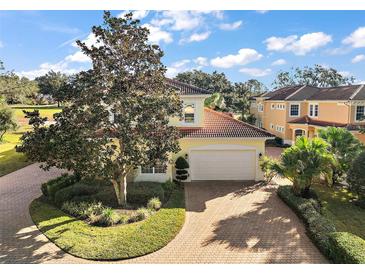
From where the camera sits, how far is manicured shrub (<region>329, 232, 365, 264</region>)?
34.2ft

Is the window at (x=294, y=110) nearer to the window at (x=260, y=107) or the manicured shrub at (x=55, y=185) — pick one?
the window at (x=260, y=107)

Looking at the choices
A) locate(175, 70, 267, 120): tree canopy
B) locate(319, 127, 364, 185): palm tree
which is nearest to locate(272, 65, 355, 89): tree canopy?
locate(175, 70, 267, 120): tree canopy

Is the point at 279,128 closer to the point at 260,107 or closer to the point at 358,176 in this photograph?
the point at 260,107

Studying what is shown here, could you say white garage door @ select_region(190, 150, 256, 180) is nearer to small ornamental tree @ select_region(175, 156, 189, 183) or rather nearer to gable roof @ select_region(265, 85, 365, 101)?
small ornamental tree @ select_region(175, 156, 189, 183)

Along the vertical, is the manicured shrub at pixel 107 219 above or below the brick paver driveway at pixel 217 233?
above

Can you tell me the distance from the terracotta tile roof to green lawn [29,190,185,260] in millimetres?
6881

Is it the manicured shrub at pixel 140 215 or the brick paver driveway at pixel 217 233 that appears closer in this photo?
the brick paver driveway at pixel 217 233

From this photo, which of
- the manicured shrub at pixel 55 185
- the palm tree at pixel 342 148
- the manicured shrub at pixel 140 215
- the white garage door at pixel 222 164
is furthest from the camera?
the white garage door at pixel 222 164

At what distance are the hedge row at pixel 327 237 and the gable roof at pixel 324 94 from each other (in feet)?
61.9

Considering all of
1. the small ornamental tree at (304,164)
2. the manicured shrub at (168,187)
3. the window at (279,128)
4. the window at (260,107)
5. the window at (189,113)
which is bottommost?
the manicured shrub at (168,187)

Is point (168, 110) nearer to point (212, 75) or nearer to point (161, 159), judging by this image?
point (161, 159)

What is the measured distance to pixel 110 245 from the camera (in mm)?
12602

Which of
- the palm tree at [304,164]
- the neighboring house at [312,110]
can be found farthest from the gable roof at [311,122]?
the palm tree at [304,164]

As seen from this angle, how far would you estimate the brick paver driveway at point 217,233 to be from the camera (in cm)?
Answer: 1177
